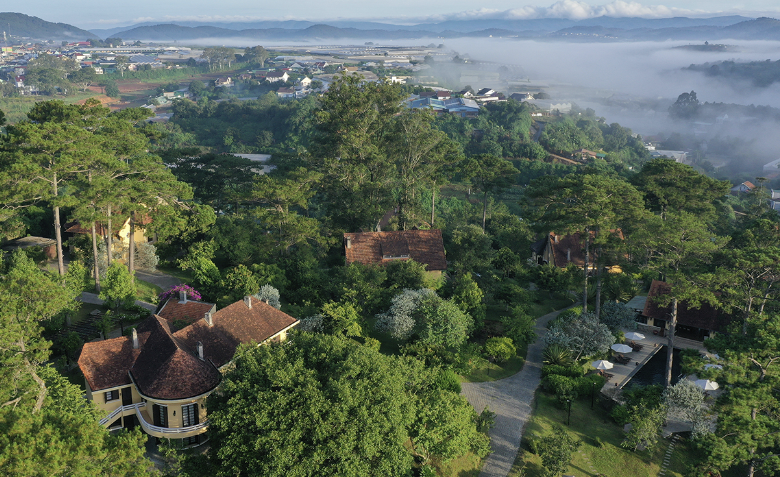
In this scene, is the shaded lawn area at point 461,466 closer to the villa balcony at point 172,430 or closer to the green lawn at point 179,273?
the villa balcony at point 172,430

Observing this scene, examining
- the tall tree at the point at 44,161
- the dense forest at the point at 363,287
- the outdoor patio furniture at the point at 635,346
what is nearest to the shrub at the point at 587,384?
the dense forest at the point at 363,287

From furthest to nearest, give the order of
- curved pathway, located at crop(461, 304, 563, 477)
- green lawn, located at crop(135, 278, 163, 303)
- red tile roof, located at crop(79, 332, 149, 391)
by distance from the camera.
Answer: green lawn, located at crop(135, 278, 163, 303) → curved pathway, located at crop(461, 304, 563, 477) → red tile roof, located at crop(79, 332, 149, 391)

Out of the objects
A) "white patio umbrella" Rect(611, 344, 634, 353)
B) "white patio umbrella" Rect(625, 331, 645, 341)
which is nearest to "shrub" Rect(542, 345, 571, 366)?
"white patio umbrella" Rect(611, 344, 634, 353)

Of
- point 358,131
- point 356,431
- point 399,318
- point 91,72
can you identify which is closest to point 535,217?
point 399,318

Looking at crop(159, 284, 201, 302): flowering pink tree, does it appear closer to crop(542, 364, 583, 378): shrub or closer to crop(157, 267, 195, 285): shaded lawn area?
crop(157, 267, 195, 285): shaded lawn area

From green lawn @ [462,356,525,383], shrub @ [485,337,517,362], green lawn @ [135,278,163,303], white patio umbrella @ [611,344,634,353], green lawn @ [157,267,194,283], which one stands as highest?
green lawn @ [135,278,163,303]

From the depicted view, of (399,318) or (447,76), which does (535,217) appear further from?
(447,76)
